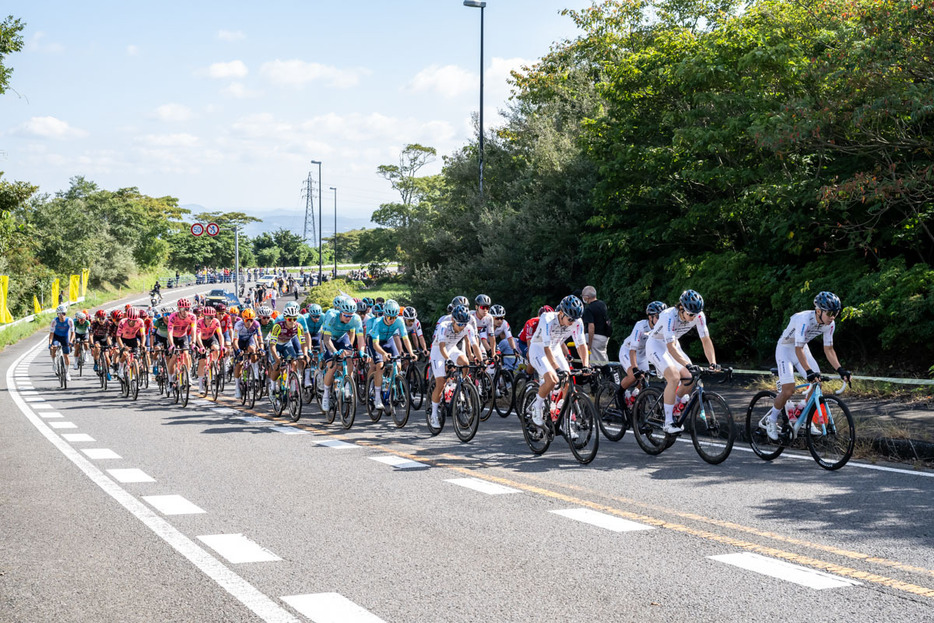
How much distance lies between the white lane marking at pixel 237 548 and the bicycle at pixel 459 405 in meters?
5.13

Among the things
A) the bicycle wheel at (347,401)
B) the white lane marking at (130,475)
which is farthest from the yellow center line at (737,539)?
the bicycle wheel at (347,401)

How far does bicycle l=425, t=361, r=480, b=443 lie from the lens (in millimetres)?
11688

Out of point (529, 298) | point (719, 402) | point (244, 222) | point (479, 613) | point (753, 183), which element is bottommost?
point (479, 613)

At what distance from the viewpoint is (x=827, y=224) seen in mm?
17781

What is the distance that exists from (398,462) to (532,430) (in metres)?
1.58

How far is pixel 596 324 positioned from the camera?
15883 mm

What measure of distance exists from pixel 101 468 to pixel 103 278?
81779mm

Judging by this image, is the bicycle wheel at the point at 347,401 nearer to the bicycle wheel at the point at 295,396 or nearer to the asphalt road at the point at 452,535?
the bicycle wheel at the point at 295,396

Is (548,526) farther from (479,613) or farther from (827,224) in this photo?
(827,224)

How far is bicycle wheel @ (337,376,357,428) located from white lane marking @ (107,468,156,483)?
12.7 ft

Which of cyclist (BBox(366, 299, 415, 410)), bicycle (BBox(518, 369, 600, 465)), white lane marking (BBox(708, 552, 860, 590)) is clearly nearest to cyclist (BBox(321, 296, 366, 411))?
cyclist (BBox(366, 299, 415, 410))

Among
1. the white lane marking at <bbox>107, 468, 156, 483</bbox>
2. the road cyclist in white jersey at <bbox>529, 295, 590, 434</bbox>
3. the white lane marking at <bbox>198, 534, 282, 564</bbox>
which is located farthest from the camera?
the road cyclist in white jersey at <bbox>529, 295, 590, 434</bbox>

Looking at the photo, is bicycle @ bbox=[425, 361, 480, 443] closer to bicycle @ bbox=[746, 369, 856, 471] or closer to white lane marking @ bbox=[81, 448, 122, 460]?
bicycle @ bbox=[746, 369, 856, 471]

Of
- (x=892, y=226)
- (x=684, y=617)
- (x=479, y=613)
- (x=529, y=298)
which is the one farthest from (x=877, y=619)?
(x=529, y=298)
